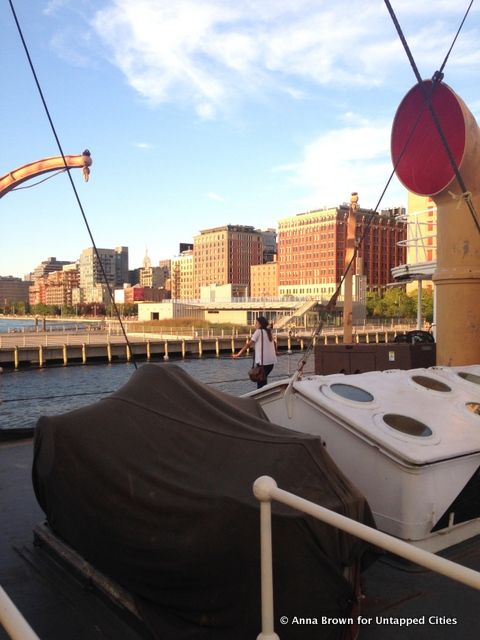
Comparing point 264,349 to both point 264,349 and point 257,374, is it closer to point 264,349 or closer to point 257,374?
point 264,349

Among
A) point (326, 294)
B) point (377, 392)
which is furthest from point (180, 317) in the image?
point (377, 392)

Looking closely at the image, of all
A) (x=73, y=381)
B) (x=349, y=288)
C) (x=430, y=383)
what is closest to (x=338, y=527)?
(x=430, y=383)

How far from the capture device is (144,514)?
3090 millimetres

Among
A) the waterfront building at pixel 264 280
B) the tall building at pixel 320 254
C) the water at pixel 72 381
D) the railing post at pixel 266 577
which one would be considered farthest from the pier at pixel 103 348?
the waterfront building at pixel 264 280

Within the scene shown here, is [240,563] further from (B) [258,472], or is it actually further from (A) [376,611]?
(A) [376,611]

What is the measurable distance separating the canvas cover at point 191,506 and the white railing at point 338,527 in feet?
1.10

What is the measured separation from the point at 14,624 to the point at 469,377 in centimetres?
569

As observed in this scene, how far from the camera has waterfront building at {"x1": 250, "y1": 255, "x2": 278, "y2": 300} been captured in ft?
619

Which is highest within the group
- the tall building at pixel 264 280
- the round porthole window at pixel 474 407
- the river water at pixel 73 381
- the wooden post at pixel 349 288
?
the tall building at pixel 264 280

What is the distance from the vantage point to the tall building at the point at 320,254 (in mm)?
155750

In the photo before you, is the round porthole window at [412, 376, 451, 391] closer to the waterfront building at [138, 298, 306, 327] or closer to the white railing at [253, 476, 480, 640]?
the white railing at [253, 476, 480, 640]

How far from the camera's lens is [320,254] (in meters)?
160

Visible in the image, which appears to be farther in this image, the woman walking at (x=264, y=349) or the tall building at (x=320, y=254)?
the tall building at (x=320, y=254)

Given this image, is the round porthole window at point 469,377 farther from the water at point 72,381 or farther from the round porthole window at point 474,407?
the water at point 72,381
